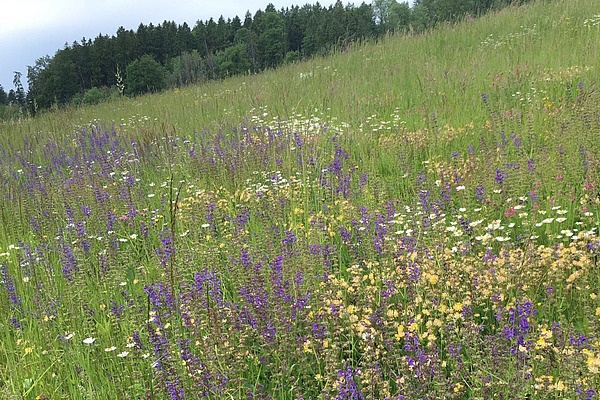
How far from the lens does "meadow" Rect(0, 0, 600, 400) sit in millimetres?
1931

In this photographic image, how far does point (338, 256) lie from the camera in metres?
2.96

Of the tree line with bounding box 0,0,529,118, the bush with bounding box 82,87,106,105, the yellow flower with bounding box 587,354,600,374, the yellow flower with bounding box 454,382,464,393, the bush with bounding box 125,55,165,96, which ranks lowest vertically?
the yellow flower with bounding box 454,382,464,393

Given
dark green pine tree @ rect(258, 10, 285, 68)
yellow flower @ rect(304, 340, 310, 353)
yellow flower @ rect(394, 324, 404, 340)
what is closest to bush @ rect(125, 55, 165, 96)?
dark green pine tree @ rect(258, 10, 285, 68)

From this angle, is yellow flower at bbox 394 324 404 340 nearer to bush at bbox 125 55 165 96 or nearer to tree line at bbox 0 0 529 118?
tree line at bbox 0 0 529 118

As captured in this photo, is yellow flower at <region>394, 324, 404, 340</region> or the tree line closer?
yellow flower at <region>394, 324, 404, 340</region>

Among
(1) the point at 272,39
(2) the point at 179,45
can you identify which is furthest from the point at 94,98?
(2) the point at 179,45

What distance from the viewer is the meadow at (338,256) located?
76.0 inches

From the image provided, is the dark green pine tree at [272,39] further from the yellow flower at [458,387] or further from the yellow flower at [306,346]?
the yellow flower at [458,387]

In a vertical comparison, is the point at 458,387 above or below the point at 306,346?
below

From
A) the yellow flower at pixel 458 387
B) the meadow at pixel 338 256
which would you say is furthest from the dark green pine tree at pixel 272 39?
the yellow flower at pixel 458 387

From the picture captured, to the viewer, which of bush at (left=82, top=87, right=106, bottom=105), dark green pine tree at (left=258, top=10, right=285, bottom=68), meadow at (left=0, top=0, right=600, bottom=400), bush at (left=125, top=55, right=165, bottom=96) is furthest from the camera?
dark green pine tree at (left=258, top=10, right=285, bottom=68)

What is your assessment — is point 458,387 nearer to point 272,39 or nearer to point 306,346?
point 306,346

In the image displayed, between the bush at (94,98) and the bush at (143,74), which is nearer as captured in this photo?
the bush at (94,98)

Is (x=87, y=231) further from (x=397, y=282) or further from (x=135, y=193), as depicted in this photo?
(x=397, y=282)
